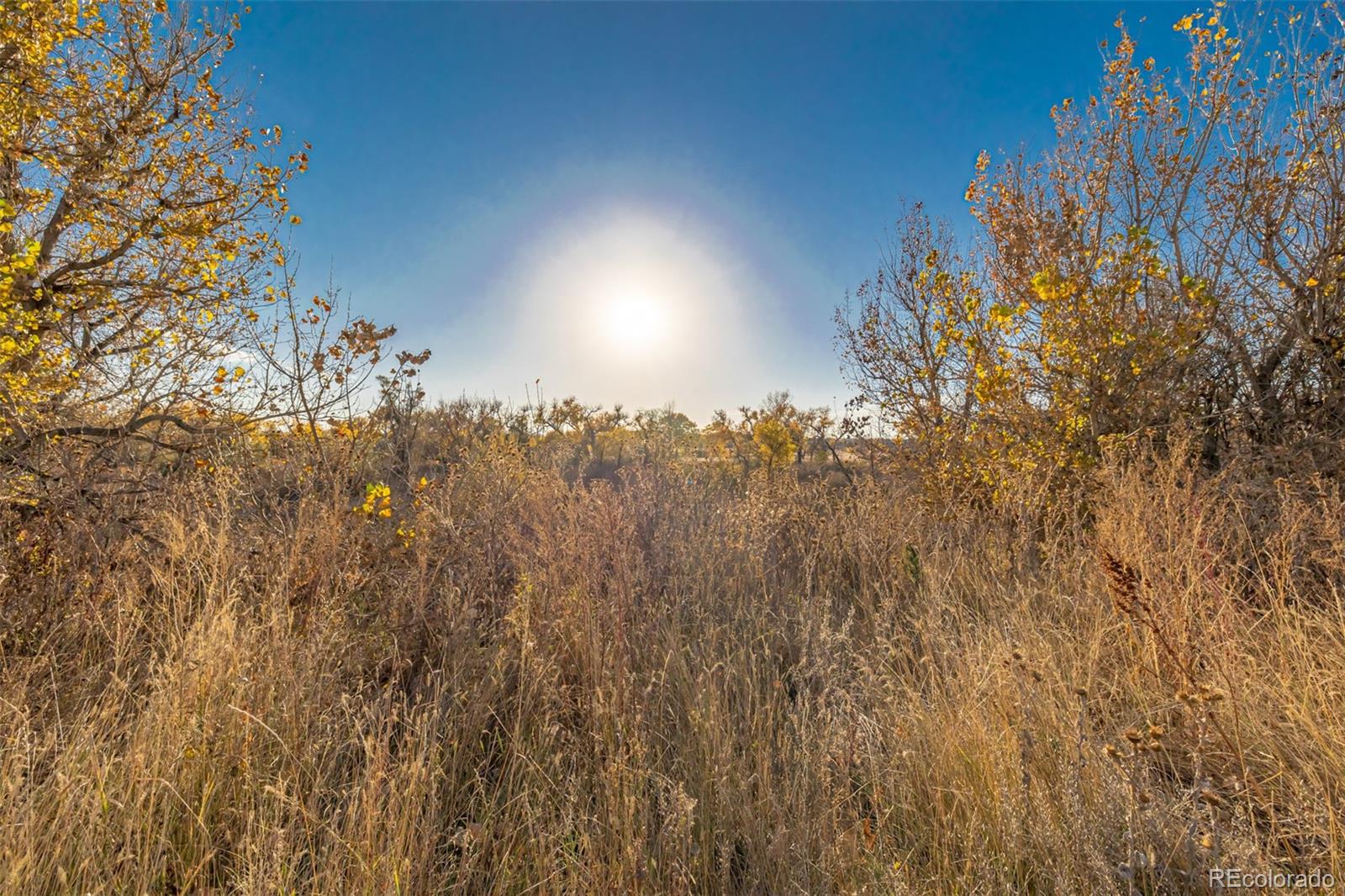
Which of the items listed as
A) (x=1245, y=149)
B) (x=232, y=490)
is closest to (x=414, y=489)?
(x=232, y=490)

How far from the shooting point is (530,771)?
180 cm

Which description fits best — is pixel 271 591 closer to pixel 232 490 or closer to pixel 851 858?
pixel 232 490

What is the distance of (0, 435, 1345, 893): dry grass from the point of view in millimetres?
1396

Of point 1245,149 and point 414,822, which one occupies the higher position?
point 1245,149

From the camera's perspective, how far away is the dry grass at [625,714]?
1.40 meters

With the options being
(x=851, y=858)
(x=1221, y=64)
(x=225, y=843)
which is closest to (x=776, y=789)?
(x=851, y=858)

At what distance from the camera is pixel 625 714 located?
6.59 feet

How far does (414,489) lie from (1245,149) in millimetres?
7480

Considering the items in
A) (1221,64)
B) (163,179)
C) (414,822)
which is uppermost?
(1221,64)

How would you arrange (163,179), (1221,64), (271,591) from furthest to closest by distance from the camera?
(163,179) → (1221,64) → (271,591)

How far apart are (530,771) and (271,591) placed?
1.62m

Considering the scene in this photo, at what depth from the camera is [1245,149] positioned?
4.34 m

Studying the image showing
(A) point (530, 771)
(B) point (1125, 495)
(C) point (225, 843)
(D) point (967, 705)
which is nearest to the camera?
(C) point (225, 843)

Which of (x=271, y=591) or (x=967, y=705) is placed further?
(x=271, y=591)
